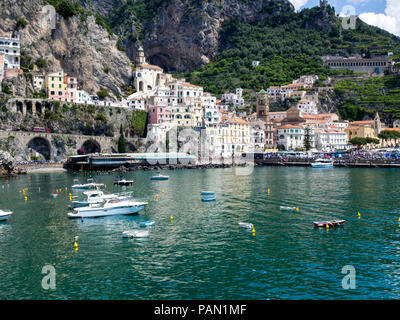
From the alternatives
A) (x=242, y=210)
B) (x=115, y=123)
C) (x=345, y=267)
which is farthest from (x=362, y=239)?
(x=115, y=123)

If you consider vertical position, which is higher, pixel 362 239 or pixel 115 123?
pixel 115 123

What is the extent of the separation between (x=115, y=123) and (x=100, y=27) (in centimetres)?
4045

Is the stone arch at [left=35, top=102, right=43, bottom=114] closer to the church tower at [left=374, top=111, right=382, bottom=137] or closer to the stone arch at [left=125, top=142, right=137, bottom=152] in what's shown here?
the stone arch at [left=125, top=142, right=137, bottom=152]

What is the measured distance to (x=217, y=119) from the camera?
12275 centimetres

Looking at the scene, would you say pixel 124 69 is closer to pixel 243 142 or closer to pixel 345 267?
pixel 243 142

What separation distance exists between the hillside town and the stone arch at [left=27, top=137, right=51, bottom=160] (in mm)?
12301

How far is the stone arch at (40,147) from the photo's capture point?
90.4 m

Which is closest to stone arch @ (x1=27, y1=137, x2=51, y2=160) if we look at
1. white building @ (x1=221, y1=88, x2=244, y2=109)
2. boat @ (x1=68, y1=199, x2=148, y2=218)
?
boat @ (x1=68, y1=199, x2=148, y2=218)

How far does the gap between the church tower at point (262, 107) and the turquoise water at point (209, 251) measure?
98761 mm

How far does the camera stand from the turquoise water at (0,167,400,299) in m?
19.6

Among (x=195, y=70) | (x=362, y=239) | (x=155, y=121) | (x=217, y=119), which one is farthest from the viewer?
(x=195, y=70)

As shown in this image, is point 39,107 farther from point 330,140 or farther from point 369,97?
point 369,97

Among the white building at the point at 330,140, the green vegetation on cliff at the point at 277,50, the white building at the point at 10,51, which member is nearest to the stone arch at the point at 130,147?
the white building at the point at 10,51

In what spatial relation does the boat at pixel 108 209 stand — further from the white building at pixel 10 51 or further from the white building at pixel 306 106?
the white building at pixel 306 106
